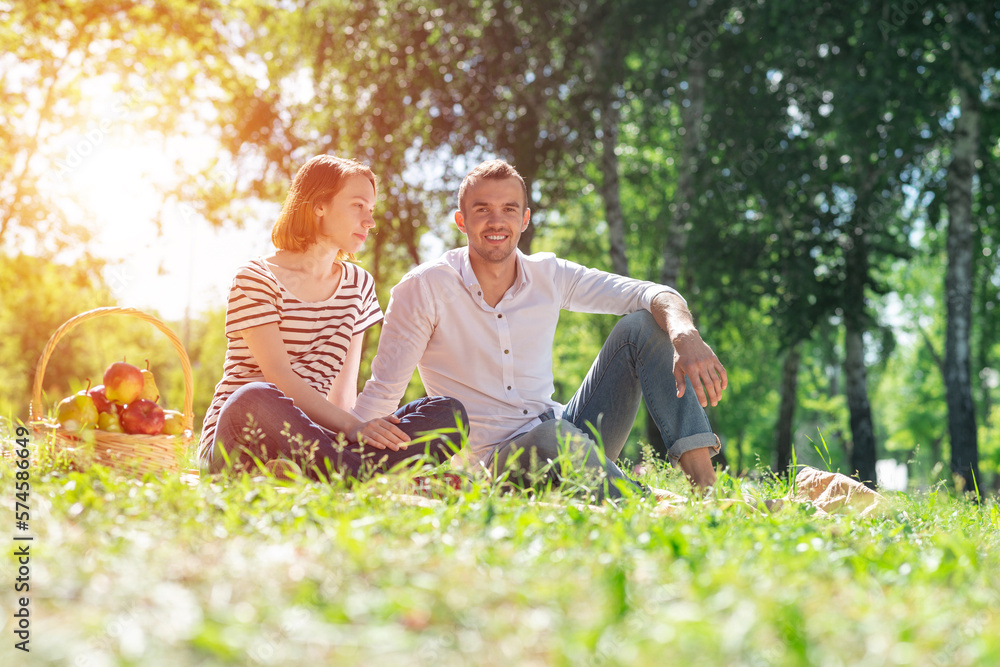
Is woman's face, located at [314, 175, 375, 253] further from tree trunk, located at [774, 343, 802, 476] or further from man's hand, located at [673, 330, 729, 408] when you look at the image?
tree trunk, located at [774, 343, 802, 476]

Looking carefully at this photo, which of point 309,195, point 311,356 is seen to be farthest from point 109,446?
point 309,195

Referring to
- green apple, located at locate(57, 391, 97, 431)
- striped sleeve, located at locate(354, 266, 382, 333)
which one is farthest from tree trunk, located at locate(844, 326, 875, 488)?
green apple, located at locate(57, 391, 97, 431)

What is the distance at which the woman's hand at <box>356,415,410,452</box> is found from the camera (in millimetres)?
3527

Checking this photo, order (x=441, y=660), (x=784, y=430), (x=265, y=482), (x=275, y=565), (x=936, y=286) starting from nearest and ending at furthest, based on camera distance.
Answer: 1. (x=441, y=660)
2. (x=275, y=565)
3. (x=265, y=482)
4. (x=784, y=430)
5. (x=936, y=286)

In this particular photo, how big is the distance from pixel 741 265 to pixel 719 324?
116cm

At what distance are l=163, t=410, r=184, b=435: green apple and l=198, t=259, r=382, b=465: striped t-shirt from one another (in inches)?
5.6

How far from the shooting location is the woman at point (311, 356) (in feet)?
11.5

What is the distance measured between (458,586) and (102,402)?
293 cm

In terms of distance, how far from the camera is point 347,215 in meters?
4.21

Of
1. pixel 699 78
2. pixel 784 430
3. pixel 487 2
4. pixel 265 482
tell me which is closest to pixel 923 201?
pixel 699 78

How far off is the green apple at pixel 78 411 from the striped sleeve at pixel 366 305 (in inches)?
54.5

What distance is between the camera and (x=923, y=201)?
1151 cm

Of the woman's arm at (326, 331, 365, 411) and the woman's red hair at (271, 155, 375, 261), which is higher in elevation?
the woman's red hair at (271, 155, 375, 261)

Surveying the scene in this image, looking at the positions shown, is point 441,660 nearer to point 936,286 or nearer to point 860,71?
point 860,71
